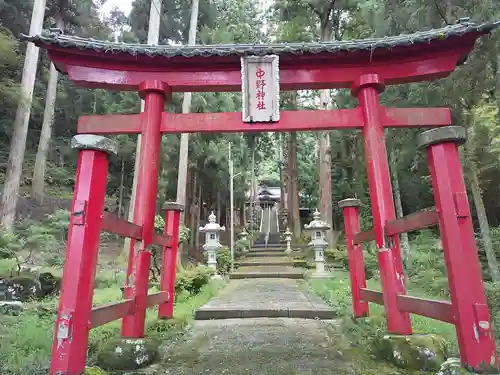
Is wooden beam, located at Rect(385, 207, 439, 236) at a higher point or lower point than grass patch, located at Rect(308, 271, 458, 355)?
higher

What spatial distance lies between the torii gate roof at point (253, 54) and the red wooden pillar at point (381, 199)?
290mm

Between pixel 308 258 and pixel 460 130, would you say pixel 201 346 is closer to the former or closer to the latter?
pixel 460 130

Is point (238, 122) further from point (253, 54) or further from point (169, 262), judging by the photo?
point (169, 262)

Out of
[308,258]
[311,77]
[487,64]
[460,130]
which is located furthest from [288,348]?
[308,258]

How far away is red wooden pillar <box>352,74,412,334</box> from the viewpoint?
3799 mm

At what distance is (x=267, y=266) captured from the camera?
14.7 metres

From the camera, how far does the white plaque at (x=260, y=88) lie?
185 inches

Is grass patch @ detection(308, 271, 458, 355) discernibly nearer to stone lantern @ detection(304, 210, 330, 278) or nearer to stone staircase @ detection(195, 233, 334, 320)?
stone staircase @ detection(195, 233, 334, 320)

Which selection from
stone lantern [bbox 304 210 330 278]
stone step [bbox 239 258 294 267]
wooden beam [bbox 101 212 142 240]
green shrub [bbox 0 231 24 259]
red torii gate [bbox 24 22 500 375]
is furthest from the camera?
stone step [bbox 239 258 294 267]

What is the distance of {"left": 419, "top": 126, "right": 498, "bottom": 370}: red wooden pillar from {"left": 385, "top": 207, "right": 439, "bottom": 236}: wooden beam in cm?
17

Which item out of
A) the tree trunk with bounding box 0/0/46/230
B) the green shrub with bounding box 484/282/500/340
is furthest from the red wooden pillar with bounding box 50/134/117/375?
the tree trunk with bounding box 0/0/46/230

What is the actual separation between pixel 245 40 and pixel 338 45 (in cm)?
1671

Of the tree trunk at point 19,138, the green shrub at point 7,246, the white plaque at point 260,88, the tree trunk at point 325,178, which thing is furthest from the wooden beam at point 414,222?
the tree trunk at point 19,138

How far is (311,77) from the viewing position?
4.97 metres
